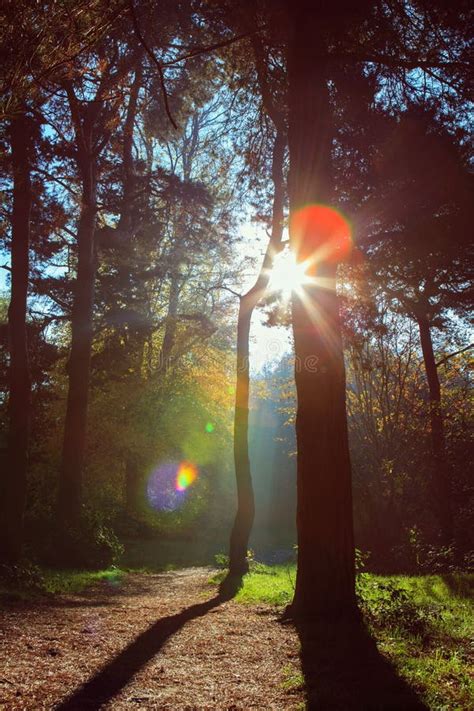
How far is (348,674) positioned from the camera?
4.05 meters

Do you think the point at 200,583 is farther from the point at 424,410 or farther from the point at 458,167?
the point at 458,167

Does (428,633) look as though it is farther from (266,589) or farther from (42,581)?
(42,581)

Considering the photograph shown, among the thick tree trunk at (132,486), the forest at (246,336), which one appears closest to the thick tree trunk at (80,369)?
the forest at (246,336)

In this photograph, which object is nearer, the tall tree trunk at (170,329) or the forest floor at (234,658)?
the forest floor at (234,658)

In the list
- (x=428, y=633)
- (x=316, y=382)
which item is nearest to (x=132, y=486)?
(x=316, y=382)

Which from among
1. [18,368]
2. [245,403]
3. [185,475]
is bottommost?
[185,475]

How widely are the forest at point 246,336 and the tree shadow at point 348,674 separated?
3 centimetres

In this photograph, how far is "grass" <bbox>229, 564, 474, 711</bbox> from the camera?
3709mm

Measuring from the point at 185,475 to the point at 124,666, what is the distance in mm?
21642

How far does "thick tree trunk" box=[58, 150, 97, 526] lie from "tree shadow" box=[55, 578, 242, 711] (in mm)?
7200

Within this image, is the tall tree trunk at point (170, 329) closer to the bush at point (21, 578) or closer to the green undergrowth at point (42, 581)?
the green undergrowth at point (42, 581)

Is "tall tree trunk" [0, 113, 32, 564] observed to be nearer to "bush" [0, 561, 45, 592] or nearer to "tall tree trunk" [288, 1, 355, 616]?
"bush" [0, 561, 45, 592]

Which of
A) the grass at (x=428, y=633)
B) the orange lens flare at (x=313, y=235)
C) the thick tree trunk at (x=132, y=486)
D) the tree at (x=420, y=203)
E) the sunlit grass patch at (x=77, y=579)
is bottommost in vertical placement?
the sunlit grass patch at (x=77, y=579)

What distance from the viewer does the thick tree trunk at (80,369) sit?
14.0 m
